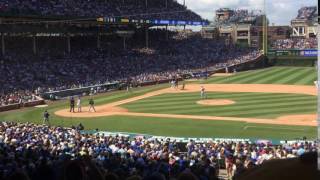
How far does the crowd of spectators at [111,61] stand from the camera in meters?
50.7

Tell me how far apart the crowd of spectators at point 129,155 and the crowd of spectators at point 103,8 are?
110 feet

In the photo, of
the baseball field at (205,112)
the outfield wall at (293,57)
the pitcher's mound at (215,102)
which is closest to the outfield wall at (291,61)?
the outfield wall at (293,57)

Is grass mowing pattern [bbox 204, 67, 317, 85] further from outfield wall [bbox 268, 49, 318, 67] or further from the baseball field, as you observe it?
outfield wall [bbox 268, 49, 318, 67]

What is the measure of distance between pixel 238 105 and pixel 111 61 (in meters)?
A: 29.7

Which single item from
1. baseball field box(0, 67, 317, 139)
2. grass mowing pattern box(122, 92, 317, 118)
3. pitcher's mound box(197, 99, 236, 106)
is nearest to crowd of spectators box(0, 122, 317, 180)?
baseball field box(0, 67, 317, 139)

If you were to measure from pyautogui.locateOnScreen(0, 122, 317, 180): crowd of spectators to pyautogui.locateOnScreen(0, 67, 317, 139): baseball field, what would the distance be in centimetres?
817

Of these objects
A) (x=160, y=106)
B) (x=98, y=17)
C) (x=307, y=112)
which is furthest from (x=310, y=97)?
(x=98, y=17)

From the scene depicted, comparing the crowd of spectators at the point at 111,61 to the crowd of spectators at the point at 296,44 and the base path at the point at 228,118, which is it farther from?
the base path at the point at 228,118

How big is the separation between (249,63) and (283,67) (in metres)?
5.44

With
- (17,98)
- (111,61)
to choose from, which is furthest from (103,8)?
(17,98)

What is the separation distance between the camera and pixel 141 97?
1737 inches

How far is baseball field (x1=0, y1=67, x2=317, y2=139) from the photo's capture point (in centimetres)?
2794

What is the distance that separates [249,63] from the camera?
72.1m

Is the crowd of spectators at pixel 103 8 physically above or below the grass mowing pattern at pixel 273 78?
above
